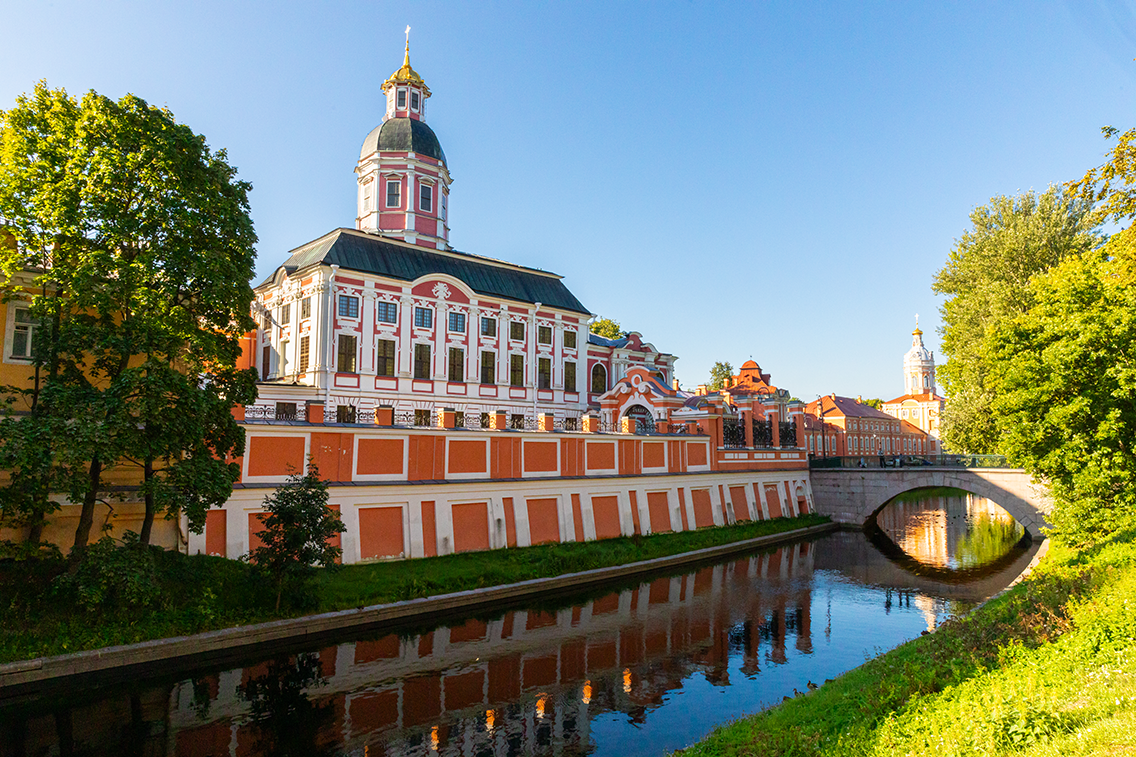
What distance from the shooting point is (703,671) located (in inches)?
640

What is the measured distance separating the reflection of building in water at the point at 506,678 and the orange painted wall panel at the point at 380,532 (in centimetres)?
483

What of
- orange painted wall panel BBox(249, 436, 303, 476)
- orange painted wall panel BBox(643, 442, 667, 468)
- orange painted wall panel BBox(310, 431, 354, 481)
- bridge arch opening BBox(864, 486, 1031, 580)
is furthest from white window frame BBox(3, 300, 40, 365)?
bridge arch opening BBox(864, 486, 1031, 580)

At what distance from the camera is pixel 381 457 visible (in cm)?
2353

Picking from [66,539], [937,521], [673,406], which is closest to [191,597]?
[66,539]

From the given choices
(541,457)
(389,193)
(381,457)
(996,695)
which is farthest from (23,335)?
(389,193)

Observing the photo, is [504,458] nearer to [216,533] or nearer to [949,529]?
[216,533]

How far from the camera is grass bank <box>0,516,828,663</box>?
14.2 metres

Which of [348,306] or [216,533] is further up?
[348,306]

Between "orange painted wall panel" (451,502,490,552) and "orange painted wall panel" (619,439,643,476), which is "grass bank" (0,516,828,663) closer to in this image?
"orange painted wall panel" (451,502,490,552)

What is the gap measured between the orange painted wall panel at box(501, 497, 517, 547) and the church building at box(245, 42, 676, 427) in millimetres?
3501

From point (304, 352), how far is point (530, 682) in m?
20.7

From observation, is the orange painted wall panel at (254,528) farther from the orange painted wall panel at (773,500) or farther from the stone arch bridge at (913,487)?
the stone arch bridge at (913,487)

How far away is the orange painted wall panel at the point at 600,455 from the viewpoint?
30.2 meters

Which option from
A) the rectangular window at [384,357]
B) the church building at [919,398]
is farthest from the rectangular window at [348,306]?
the church building at [919,398]
